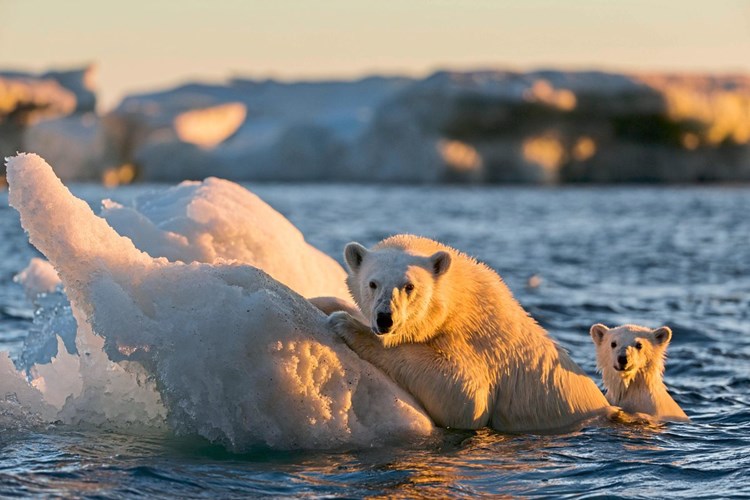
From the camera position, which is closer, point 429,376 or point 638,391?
point 429,376

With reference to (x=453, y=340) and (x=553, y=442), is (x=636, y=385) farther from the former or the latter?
(x=453, y=340)

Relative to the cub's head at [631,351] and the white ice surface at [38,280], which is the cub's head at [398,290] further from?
the white ice surface at [38,280]

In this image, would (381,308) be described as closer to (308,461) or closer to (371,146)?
(308,461)

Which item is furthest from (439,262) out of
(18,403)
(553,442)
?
(18,403)

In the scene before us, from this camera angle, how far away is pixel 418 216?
38.9 meters

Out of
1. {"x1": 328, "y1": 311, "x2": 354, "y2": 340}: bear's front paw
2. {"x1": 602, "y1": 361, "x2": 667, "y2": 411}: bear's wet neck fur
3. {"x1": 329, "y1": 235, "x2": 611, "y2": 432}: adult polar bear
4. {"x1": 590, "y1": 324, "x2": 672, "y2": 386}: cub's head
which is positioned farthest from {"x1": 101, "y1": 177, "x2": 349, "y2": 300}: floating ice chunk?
{"x1": 602, "y1": 361, "x2": 667, "y2": 411}: bear's wet neck fur

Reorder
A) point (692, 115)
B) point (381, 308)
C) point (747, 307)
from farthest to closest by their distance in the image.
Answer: point (692, 115)
point (747, 307)
point (381, 308)

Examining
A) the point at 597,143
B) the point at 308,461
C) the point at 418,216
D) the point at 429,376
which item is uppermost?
the point at 597,143

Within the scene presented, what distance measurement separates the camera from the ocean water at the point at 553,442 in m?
6.05

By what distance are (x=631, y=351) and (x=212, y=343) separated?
312 centimetres

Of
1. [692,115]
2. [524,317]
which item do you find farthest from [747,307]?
[692,115]

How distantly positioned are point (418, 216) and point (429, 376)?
32355 mm

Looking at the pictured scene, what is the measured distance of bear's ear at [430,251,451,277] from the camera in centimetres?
651

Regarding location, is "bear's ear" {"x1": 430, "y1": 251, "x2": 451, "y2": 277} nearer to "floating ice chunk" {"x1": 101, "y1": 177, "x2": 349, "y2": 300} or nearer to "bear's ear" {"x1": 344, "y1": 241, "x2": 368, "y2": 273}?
"bear's ear" {"x1": 344, "y1": 241, "x2": 368, "y2": 273}
